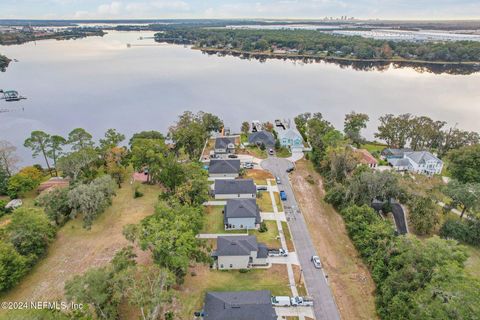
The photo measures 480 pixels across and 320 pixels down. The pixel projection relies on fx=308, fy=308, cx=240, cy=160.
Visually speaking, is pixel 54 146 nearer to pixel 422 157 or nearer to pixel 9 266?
pixel 9 266

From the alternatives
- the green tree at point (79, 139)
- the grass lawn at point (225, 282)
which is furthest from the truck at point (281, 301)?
the green tree at point (79, 139)

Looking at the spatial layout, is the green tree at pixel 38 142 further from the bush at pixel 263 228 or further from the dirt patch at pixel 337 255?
the dirt patch at pixel 337 255

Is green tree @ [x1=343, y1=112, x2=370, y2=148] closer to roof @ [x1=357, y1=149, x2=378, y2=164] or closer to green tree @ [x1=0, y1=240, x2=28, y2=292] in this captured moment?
roof @ [x1=357, y1=149, x2=378, y2=164]

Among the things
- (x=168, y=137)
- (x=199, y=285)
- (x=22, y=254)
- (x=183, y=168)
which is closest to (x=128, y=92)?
(x=168, y=137)

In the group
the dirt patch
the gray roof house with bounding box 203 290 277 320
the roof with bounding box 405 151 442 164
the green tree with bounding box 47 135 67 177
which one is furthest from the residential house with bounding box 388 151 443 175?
the green tree with bounding box 47 135 67 177

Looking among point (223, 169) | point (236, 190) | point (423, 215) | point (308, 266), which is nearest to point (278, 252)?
point (308, 266)

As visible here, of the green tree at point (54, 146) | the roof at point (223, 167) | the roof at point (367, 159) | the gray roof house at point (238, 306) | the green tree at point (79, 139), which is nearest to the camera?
the gray roof house at point (238, 306)
